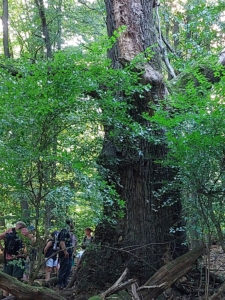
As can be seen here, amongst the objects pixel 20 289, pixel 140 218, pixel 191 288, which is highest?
pixel 140 218

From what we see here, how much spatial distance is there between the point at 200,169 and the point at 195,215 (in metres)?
1.17

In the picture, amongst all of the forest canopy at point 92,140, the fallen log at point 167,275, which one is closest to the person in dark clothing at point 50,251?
the forest canopy at point 92,140

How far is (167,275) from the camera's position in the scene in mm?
5191

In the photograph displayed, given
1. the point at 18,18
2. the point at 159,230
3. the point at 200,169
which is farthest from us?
the point at 18,18

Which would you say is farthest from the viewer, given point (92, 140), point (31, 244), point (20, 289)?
point (92, 140)

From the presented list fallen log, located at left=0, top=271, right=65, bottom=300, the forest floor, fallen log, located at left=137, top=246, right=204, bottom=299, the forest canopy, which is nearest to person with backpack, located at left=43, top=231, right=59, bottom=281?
the forest floor

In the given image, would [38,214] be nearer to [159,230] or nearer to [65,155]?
[65,155]

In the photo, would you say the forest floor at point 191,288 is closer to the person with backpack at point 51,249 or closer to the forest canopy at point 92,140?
the forest canopy at point 92,140

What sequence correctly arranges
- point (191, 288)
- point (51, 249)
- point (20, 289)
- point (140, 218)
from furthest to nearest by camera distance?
point (51, 249), point (140, 218), point (191, 288), point (20, 289)

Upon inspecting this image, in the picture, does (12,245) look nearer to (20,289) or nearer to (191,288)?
(20,289)

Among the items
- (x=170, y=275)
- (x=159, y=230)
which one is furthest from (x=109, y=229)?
(x=170, y=275)

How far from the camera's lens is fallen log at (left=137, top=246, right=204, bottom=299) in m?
4.96

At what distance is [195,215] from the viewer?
523 centimetres

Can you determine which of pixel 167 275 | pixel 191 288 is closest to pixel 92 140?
pixel 167 275
